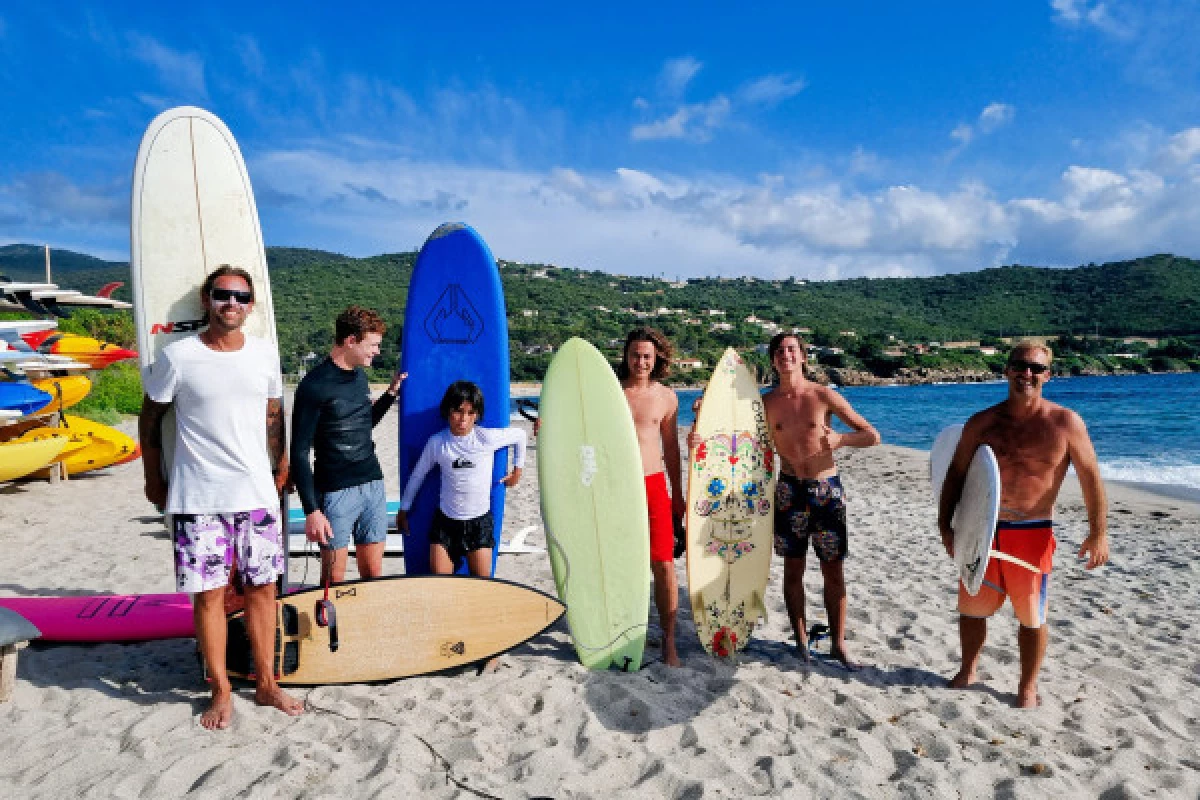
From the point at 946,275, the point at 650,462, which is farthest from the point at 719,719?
the point at 946,275

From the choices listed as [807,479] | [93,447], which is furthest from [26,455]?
[807,479]

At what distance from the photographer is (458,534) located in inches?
125

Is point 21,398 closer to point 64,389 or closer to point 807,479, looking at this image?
point 64,389

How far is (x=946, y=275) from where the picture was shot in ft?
262

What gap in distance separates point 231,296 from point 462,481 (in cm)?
123

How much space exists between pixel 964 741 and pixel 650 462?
63.6 inches

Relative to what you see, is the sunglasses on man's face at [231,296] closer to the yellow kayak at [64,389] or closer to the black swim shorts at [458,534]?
the black swim shorts at [458,534]

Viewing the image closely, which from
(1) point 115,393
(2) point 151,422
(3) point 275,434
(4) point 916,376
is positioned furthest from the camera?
(4) point 916,376

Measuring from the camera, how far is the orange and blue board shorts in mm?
2650

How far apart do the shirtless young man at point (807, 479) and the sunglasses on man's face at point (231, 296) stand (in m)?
2.12

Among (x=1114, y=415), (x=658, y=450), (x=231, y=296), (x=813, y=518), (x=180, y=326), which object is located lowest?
(x=1114, y=415)

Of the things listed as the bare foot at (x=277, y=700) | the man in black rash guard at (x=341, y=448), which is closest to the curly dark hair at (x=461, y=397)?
the man in black rash guard at (x=341, y=448)

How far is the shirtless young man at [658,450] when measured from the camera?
3234 millimetres

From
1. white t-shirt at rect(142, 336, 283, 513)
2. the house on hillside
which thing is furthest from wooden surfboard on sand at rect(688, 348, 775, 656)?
the house on hillside
